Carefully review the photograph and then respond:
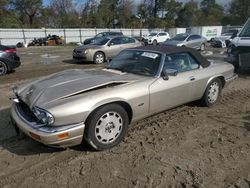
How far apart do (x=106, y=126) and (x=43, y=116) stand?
896 millimetres

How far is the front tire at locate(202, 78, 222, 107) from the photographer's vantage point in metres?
5.51

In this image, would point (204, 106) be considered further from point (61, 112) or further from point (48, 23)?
point (48, 23)

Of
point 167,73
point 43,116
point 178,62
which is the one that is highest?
point 178,62

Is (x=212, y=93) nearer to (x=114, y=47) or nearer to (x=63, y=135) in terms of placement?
(x=63, y=135)

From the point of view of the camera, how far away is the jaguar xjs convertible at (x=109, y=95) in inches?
136

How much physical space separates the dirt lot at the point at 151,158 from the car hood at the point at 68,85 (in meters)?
0.82

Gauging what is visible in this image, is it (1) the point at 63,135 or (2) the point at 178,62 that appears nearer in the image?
Answer: (1) the point at 63,135

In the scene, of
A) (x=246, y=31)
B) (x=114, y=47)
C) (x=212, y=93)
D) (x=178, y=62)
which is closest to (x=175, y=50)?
(x=178, y=62)

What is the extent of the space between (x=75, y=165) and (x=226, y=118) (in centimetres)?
311

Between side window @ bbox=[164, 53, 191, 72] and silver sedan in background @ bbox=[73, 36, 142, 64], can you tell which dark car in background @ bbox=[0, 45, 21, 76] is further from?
side window @ bbox=[164, 53, 191, 72]

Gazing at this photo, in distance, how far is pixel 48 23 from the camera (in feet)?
186

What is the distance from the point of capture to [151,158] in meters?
3.69

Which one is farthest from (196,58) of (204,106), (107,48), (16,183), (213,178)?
(107,48)

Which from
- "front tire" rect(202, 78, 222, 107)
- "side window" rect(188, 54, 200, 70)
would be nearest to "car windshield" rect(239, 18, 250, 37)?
"front tire" rect(202, 78, 222, 107)
